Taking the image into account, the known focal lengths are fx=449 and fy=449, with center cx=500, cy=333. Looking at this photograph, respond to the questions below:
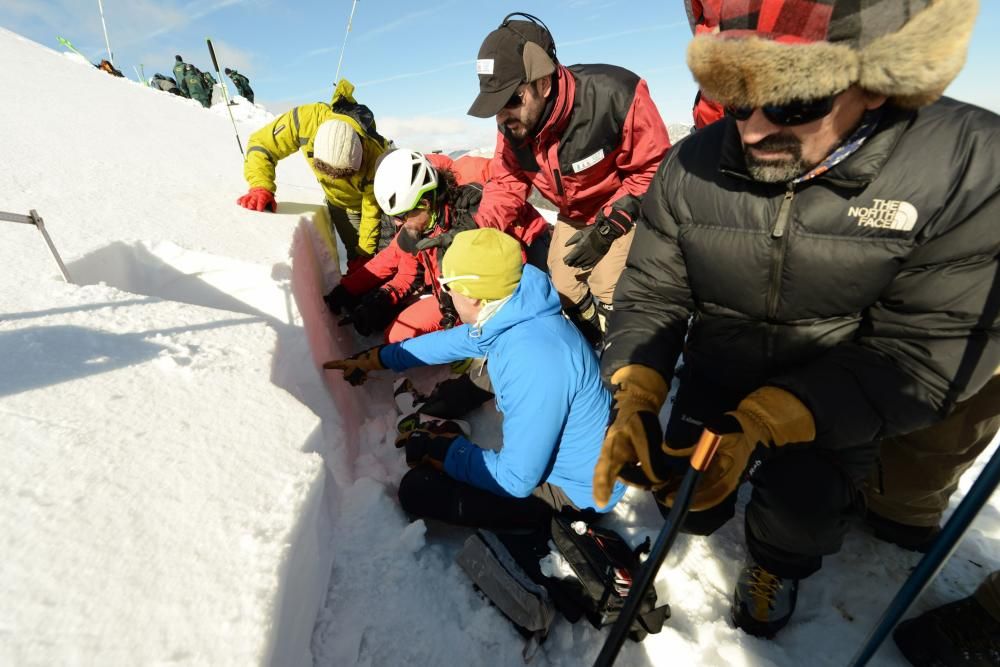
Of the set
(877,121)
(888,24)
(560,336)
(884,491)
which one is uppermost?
(888,24)

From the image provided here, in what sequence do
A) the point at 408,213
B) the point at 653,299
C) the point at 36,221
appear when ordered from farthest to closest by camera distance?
the point at 408,213 < the point at 653,299 < the point at 36,221

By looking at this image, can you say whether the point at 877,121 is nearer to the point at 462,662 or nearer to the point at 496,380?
the point at 496,380

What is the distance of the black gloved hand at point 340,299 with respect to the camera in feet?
13.2

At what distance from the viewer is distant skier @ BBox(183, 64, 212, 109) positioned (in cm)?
2027

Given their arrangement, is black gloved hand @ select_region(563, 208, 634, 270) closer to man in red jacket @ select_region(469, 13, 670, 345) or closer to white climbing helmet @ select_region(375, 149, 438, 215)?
man in red jacket @ select_region(469, 13, 670, 345)

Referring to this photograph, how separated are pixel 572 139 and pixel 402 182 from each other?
3.85 ft

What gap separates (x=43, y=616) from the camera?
88 centimetres

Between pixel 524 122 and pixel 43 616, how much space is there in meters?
2.94

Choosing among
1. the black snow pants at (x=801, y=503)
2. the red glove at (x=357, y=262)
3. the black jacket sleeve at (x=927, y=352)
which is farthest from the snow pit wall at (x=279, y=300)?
the black jacket sleeve at (x=927, y=352)

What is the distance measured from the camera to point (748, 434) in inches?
51.8

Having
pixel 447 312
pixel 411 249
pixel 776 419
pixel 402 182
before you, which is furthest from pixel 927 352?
pixel 411 249

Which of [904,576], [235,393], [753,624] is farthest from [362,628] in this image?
[904,576]

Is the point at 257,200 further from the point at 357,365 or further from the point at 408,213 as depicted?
the point at 357,365

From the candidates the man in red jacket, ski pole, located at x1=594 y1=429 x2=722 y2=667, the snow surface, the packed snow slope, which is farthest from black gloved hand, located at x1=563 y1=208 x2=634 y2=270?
ski pole, located at x1=594 y1=429 x2=722 y2=667
